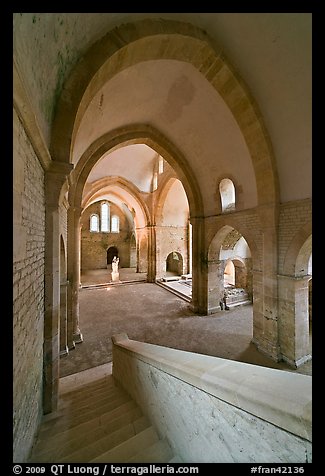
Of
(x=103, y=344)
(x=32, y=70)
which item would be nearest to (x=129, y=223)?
(x=103, y=344)

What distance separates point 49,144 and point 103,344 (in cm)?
629

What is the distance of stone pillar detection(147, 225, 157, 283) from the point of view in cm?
1524

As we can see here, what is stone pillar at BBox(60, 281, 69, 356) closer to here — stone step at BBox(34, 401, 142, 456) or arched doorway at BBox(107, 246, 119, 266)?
stone step at BBox(34, 401, 142, 456)

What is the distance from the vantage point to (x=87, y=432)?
8.70 ft

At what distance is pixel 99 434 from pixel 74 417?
35.0 inches

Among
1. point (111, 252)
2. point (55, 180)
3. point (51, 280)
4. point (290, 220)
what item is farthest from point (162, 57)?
point (111, 252)

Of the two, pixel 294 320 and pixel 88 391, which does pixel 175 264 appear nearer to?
pixel 294 320

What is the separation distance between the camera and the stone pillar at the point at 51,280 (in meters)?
3.27

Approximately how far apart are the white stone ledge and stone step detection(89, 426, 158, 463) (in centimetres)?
110

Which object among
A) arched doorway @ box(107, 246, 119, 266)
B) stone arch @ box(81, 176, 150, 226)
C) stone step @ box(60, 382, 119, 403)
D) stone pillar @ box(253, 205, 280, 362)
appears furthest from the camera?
arched doorway @ box(107, 246, 119, 266)

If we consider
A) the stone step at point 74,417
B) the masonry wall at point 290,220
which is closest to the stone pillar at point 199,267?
the masonry wall at point 290,220

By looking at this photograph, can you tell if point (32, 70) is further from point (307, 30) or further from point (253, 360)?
point (253, 360)

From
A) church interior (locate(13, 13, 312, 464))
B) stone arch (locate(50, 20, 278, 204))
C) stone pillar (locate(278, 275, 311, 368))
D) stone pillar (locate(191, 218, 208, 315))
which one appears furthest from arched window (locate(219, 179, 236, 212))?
stone pillar (locate(278, 275, 311, 368))

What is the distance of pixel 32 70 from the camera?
211 centimetres
